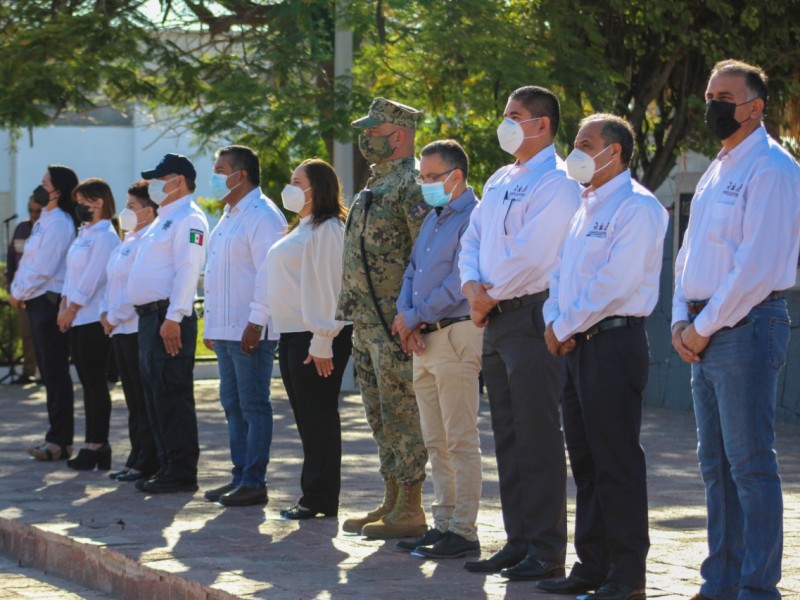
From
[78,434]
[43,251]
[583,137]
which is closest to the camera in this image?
[583,137]

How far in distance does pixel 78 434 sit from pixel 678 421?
18.1 ft

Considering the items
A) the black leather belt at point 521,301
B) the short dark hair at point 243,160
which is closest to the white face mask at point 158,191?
the short dark hair at point 243,160

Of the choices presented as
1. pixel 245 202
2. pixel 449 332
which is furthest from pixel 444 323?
pixel 245 202

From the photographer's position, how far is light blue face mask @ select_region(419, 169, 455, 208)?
23.2ft

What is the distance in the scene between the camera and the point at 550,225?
6.41m

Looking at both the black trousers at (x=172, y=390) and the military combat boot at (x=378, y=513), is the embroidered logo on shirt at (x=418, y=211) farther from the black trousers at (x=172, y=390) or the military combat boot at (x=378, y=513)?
the black trousers at (x=172, y=390)

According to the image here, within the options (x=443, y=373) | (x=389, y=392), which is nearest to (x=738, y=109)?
(x=443, y=373)

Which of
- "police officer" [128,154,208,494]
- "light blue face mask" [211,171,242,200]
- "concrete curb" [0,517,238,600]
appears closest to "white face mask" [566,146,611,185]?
"concrete curb" [0,517,238,600]

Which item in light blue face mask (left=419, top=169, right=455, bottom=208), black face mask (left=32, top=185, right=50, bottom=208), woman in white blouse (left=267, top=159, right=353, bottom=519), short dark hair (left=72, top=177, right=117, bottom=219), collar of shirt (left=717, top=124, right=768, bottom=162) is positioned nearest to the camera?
collar of shirt (left=717, top=124, right=768, bottom=162)

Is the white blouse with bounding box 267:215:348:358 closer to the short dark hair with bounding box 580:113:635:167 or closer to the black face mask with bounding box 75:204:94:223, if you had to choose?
the short dark hair with bounding box 580:113:635:167

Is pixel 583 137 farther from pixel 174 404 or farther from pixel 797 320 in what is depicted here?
pixel 797 320

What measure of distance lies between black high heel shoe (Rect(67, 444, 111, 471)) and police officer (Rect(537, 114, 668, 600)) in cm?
511

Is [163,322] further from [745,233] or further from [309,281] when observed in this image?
[745,233]

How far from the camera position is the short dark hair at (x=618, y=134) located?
239 inches
